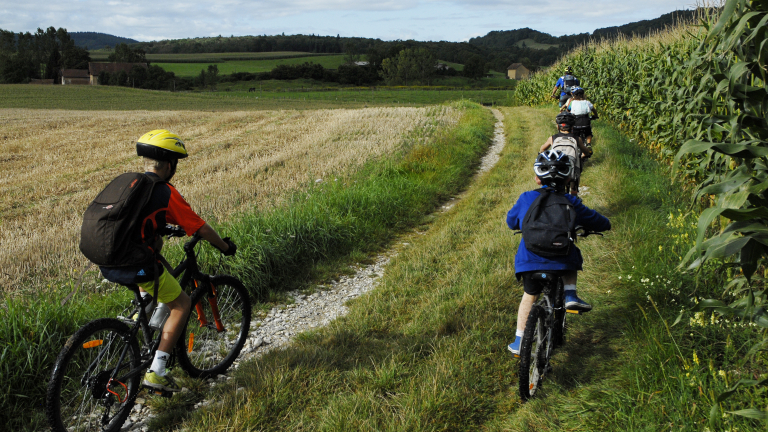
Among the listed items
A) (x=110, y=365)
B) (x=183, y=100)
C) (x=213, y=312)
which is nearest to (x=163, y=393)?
(x=110, y=365)

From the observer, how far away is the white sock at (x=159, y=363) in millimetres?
3467

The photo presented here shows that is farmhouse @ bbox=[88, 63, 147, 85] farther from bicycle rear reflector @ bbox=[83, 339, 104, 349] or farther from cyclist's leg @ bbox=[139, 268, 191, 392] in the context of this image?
bicycle rear reflector @ bbox=[83, 339, 104, 349]

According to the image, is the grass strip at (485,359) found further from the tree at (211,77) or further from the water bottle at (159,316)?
the tree at (211,77)

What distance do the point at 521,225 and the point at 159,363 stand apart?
2867 mm

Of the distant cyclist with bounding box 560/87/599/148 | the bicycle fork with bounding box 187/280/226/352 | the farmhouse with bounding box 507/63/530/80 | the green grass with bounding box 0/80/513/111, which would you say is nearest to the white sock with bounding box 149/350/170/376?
the bicycle fork with bounding box 187/280/226/352

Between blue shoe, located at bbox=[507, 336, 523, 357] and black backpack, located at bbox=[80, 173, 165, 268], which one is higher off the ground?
black backpack, located at bbox=[80, 173, 165, 268]

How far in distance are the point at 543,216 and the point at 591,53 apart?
2178cm

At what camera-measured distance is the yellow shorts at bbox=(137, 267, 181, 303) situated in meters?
3.39

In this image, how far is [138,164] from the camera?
597 inches

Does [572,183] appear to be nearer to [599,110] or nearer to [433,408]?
[433,408]

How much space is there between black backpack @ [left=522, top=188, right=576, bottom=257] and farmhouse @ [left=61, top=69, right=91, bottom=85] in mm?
109690

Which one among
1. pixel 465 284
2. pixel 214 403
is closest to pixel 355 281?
pixel 465 284

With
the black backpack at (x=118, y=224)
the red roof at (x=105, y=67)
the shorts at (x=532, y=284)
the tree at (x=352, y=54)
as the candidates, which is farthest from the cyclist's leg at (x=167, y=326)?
the tree at (x=352, y=54)

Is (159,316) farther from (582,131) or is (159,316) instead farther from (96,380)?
(582,131)
